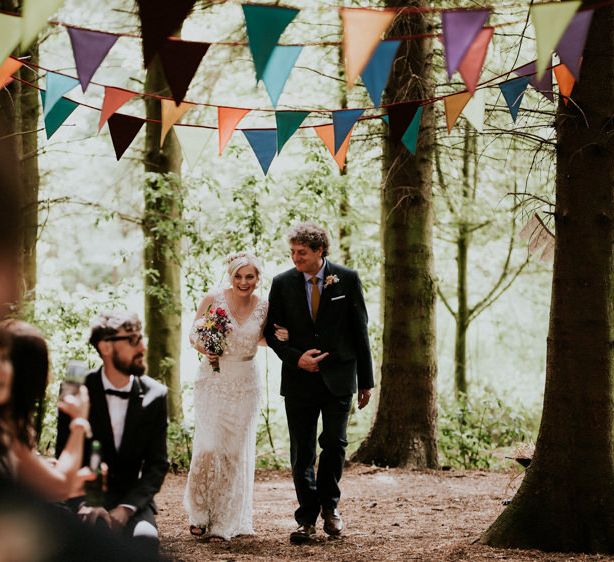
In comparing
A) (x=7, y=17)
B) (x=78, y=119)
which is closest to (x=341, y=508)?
(x=7, y=17)

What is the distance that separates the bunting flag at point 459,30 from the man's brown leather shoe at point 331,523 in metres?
3.07

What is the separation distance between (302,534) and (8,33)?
3403 millimetres

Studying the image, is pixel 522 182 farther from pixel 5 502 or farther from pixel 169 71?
pixel 5 502

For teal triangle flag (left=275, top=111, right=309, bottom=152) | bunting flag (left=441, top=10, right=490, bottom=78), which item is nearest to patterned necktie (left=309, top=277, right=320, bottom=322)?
teal triangle flag (left=275, top=111, right=309, bottom=152)

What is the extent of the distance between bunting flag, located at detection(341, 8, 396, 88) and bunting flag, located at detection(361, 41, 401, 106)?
2.39 ft

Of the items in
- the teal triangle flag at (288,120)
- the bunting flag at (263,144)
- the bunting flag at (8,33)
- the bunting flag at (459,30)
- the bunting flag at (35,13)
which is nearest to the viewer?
the bunting flag at (35,13)

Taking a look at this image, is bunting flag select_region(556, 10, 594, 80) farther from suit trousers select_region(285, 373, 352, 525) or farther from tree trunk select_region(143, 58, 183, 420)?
tree trunk select_region(143, 58, 183, 420)

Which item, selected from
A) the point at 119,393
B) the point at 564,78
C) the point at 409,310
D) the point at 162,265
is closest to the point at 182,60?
the point at 119,393

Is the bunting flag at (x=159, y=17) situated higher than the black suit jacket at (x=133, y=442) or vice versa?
the bunting flag at (x=159, y=17)

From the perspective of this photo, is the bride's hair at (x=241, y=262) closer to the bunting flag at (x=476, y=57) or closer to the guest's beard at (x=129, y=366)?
the bunting flag at (x=476, y=57)

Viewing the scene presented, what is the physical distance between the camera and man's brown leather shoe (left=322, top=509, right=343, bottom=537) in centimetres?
540

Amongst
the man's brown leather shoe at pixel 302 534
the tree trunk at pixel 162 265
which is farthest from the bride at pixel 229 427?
the tree trunk at pixel 162 265

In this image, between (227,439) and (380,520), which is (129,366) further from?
(380,520)

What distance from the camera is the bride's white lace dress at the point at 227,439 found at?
213 inches
